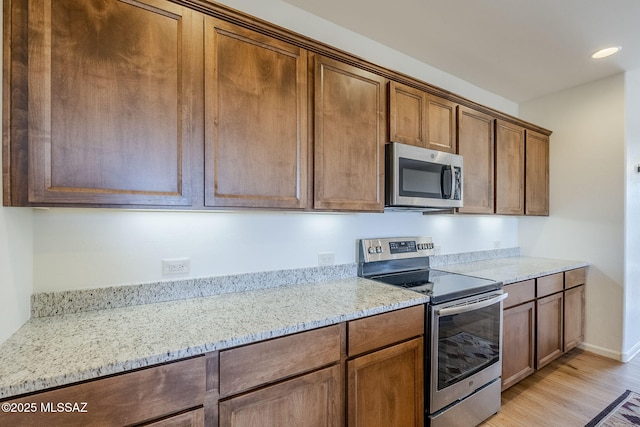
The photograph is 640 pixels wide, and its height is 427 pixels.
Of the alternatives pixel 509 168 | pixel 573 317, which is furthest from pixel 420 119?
pixel 573 317

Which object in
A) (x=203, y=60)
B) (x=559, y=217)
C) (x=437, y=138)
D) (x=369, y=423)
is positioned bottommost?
(x=369, y=423)

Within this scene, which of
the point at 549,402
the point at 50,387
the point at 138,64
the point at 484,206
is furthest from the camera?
the point at 484,206

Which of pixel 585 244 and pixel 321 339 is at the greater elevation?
pixel 585 244

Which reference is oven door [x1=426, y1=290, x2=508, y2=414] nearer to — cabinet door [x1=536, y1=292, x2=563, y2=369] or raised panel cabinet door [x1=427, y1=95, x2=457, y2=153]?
cabinet door [x1=536, y1=292, x2=563, y2=369]

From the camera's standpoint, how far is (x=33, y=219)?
126 cm

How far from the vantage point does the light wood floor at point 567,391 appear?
1.97m

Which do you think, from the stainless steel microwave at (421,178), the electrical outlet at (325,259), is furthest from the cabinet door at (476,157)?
the electrical outlet at (325,259)

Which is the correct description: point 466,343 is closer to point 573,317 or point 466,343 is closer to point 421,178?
point 421,178

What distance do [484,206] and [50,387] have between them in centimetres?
280

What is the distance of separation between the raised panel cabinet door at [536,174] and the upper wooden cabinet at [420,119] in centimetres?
126

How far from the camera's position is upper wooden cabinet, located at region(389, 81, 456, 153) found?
6.34 feet

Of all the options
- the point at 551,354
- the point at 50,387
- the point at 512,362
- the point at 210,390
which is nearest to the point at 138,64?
the point at 50,387

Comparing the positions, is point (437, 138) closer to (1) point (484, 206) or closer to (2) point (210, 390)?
(1) point (484, 206)

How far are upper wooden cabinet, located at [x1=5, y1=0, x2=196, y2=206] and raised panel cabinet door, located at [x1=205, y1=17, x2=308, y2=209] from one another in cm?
11
